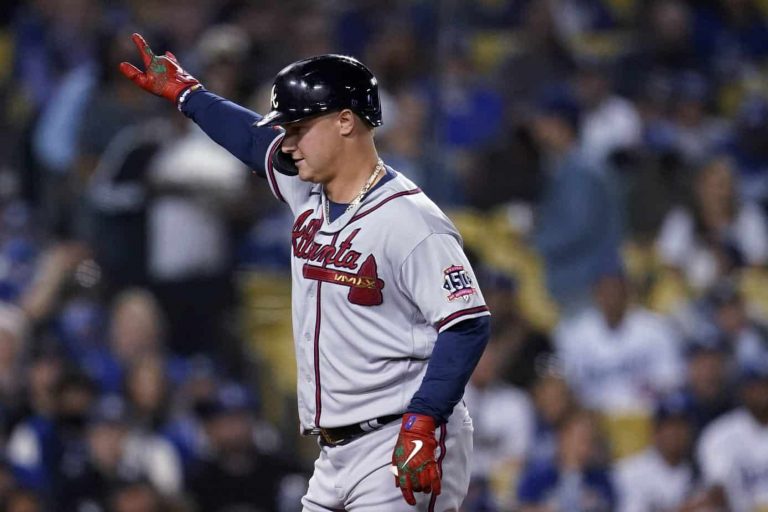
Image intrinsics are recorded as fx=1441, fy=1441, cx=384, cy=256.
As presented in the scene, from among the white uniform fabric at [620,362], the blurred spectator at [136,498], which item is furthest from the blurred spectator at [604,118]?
the blurred spectator at [136,498]

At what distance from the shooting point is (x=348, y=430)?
325 cm

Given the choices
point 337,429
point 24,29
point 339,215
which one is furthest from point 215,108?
point 24,29

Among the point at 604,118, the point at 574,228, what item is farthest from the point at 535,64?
the point at 574,228

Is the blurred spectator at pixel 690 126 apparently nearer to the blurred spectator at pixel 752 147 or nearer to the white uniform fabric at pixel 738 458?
the blurred spectator at pixel 752 147

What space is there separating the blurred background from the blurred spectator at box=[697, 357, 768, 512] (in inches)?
0.5

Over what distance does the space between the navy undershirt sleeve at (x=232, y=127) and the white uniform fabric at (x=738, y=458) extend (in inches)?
153

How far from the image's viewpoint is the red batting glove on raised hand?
2.99 metres

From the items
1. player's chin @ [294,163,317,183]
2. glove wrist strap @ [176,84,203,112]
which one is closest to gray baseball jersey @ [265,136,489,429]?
player's chin @ [294,163,317,183]

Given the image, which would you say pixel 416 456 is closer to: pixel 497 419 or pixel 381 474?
pixel 381 474

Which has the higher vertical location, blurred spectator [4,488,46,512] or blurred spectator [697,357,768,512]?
blurred spectator [4,488,46,512]

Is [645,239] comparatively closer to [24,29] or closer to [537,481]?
[537,481]

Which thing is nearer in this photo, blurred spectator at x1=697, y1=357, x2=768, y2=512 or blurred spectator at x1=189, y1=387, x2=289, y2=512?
blurred spectator at x1=189, y1=387, x2=289, y2=512

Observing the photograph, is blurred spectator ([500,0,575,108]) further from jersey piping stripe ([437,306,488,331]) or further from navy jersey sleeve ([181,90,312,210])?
jersey piping stripe ([437,306,488,331])

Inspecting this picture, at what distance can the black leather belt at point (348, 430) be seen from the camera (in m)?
3.21
